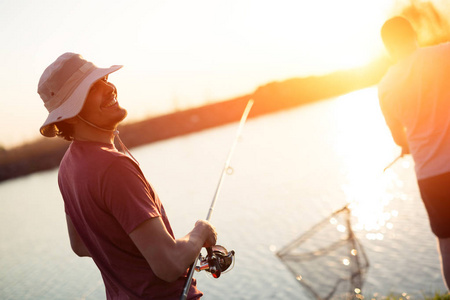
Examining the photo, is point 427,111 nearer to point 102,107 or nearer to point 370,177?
point 102,107

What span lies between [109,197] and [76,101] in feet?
1.33

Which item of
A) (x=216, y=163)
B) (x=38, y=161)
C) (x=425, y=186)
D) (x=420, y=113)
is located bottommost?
(x=38, y=161)

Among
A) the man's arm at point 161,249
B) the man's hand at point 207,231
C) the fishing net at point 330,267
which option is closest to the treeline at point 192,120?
Result: the fishing net at point 330,267

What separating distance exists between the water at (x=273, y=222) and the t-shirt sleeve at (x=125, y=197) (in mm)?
4716

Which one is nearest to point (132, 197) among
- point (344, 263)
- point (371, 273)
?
point (344, 263)

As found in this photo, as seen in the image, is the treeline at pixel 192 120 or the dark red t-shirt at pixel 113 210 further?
the treeline at pixel 192 120

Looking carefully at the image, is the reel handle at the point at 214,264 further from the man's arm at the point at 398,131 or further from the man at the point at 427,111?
the man's arm at the point at 398,131

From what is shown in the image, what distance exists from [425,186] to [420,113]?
1.55 ft

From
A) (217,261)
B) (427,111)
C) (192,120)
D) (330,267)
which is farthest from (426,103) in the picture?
(192,120)

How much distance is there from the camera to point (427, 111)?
2883 millimetres

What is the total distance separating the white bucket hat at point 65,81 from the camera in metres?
1.67

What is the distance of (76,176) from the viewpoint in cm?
155

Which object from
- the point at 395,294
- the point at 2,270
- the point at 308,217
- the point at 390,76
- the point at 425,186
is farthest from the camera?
the point at 2,270

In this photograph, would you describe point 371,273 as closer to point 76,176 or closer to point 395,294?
point 395,294
